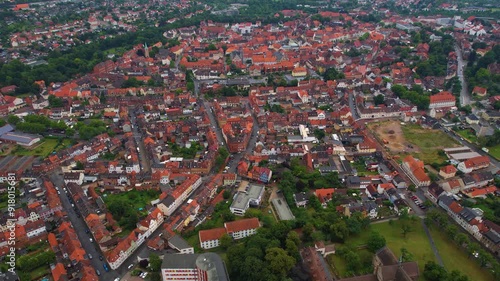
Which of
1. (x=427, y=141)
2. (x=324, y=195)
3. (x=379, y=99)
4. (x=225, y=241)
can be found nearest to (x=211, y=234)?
(x=225, y=241)

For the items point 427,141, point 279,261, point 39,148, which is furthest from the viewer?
point 427,141

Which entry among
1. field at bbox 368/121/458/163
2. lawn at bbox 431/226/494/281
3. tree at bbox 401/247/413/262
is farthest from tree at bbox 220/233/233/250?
field at bbox 368/121/458/163

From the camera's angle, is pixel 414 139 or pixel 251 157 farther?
pixel 414 139

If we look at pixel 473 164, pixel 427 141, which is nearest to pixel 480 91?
pixel 427 141

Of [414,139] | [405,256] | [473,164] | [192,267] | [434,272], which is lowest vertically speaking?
[414,139]

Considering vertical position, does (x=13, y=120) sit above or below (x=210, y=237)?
below

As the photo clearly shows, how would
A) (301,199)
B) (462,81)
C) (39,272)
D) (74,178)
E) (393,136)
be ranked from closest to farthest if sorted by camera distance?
(39,272), (301,199), (74,178), (393,136), (462,81)

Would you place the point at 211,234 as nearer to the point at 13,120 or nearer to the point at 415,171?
the point at 415,171
